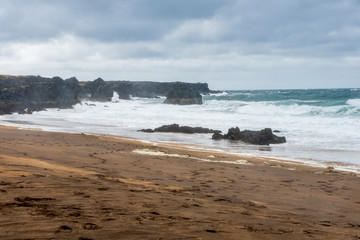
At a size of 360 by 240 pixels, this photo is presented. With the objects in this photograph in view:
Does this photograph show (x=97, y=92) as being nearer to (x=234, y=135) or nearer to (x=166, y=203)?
(x=234, y=135)

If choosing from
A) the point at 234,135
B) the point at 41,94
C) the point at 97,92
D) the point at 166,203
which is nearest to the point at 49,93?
the point at 41,94

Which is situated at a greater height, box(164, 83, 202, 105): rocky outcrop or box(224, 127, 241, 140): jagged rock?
box(164, 83, 202, 105): rocky outcrop

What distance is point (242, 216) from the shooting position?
481cm

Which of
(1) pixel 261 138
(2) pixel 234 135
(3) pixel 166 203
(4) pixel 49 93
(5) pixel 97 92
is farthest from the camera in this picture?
(5) pixel 97 92

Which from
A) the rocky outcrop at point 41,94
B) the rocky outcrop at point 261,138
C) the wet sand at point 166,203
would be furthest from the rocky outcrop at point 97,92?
the wet sand at point 166,203

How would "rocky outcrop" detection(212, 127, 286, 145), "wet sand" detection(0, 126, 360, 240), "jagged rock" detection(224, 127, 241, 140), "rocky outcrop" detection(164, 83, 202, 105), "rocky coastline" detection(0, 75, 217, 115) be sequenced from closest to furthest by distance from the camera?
"wet sand" detection(0, 126, 360, 240) → "rocky outcrop" detection(212, 127, 286, 145) → "jagged rock" detection(224, 127, 241, 140) → "rocky coastline" detection(0, 75, 217, 115) → "rocky outcrop" detection(164, 83, 202, 105)

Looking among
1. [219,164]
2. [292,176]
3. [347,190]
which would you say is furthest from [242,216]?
[219,164]

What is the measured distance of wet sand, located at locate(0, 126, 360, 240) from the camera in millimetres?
3715

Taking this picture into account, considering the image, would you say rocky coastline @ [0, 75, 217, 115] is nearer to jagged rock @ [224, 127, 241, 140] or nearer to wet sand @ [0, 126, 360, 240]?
jagged rock @ [224, 127, 241, 140]

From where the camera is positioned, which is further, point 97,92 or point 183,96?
point 97,92

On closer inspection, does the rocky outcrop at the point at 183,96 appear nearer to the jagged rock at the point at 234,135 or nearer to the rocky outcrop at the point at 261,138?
the jagged rock at the point at 234,135

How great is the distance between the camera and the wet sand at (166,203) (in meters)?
3.71

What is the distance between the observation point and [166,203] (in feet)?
16.6

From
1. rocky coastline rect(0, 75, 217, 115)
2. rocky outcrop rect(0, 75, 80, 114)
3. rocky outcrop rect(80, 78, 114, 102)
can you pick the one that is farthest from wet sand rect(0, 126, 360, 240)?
rocky outcrop rect(80, 78, 114, 102)
